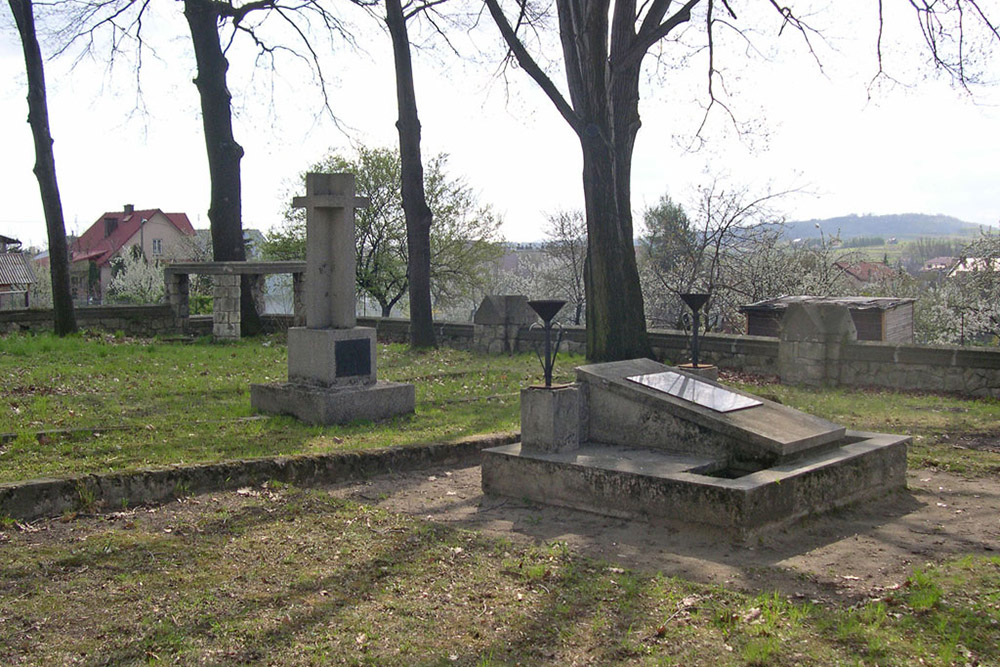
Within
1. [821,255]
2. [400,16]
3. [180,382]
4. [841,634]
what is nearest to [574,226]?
[821,255]

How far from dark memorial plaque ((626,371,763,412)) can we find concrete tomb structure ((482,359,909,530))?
0.01 m

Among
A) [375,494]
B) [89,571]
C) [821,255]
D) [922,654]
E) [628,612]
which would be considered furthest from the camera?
[821,255]

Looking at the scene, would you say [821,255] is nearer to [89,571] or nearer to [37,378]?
[37,378]

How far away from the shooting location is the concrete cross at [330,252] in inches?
379

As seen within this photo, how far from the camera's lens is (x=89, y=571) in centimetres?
453

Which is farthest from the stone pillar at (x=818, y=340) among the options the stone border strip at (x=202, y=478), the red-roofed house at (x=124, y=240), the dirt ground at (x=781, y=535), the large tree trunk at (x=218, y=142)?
the red-roofed house at (x=124, y=240)

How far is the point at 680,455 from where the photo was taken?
670 centimetres

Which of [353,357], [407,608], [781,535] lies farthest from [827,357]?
[407,608]

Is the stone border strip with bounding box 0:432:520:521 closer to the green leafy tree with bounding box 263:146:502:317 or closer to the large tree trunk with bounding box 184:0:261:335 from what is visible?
the large tree trunk with bounding box 184:0:261:335

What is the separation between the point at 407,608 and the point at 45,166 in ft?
53.3

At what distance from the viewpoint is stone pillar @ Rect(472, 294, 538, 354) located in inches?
663

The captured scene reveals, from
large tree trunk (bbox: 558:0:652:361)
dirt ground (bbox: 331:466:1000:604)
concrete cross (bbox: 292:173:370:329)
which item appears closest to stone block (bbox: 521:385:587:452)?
dirt ground (bbox: 331:466:1000:604)

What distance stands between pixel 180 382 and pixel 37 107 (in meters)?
8.95

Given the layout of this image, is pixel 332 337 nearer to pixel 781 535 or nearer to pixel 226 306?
pixel 781 535
